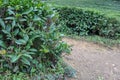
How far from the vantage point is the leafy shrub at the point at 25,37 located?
10.9 ft

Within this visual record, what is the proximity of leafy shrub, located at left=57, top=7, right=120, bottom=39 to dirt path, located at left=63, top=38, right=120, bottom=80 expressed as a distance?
2.49ft

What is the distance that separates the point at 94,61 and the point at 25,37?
1917 mm

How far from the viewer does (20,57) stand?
10.8 ft

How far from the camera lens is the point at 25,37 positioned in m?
3.37

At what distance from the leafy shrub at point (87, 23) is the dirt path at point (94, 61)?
2.49 ft

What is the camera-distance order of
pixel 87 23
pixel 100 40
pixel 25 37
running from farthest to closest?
pixel 87 23 → pixel 100 40 → pixel 25 37

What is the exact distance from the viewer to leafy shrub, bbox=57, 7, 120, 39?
6.69 m

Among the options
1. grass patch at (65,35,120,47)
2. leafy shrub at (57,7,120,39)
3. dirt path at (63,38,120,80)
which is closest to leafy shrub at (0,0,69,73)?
dirt path at (63,38,120,80)

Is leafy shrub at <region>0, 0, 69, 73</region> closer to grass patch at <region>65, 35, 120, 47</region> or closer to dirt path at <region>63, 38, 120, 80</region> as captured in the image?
dirt path at <region>63, 38, 120, 80</region>

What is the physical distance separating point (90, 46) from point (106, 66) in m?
1.17

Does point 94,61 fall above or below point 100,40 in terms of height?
above

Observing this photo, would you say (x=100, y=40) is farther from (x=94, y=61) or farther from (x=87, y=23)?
(x=94, y=61)

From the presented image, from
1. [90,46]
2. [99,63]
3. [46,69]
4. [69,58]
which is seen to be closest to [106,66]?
[99,63]

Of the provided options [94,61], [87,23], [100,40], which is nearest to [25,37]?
[94,61]
